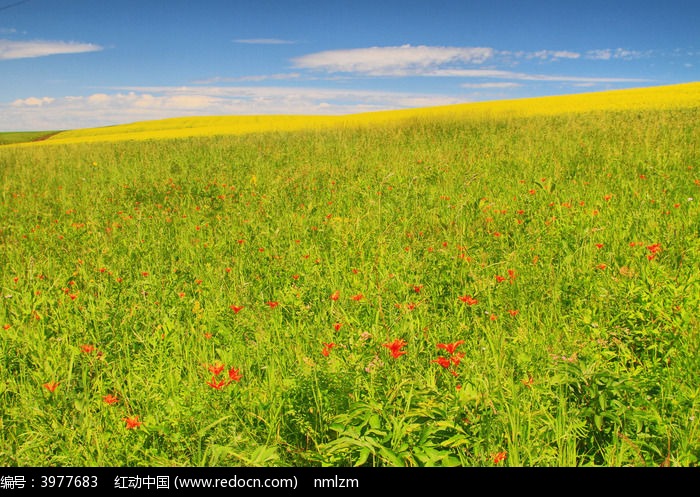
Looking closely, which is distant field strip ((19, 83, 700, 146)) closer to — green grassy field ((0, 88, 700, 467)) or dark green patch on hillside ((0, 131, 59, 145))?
green grassy field ((0, 88, 700, 467))

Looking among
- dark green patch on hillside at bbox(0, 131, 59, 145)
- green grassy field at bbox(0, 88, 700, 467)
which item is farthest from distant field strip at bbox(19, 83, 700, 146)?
dark green patch on hillside at bbox(0, 131, 59, 145)

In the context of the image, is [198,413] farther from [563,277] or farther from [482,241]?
[482,241]

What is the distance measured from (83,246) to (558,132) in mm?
8831

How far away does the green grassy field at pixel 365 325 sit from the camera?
156 cm

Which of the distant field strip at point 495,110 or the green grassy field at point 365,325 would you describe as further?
the distant field strip at point 495,110

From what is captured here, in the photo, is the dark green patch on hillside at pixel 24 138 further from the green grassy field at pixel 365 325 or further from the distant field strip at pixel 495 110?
the green grassy field at pixel 365 325

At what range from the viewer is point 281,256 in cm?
366

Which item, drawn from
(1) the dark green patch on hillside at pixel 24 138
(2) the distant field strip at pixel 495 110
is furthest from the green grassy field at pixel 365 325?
(1) the dark green patch on hillside at pixel 24 138

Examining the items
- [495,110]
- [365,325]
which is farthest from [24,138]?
[365,325]

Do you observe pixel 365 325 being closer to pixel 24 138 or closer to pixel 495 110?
pixel 495 110

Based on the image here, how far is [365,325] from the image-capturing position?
237cm

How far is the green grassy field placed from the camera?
1.56 meters
